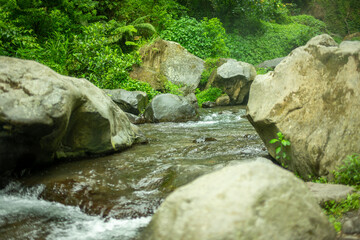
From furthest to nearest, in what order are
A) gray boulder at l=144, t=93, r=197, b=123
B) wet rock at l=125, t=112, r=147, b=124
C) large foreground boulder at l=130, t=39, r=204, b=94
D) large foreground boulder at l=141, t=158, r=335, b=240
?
large foreground boulder at l=130, t=39, r=204, b=94
gray boulder at l=144, t=93, r=197, b=123
wet rock at l=125, t=112, r=147, b=124
large foreground boulder at l=141, t=158, r=335, b=240

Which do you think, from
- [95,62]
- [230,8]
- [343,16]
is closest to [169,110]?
[95,62]

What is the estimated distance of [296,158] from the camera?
403cm

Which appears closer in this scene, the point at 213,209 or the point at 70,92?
the point at 213,209

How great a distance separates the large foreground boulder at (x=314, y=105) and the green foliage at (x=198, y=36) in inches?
478

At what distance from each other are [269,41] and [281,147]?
62.6 feet

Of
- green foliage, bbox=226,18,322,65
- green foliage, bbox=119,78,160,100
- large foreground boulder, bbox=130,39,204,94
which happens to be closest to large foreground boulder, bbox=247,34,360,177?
green foliage, bbox=119,78,160,100

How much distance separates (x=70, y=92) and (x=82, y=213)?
160cm

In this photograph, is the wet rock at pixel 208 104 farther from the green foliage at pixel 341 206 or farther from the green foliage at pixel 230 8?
the green foliage at pixel 341 206

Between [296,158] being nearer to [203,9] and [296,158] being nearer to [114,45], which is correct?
[114,45]

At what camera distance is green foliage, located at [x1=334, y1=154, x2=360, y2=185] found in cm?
344

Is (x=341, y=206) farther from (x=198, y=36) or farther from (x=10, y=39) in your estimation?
(x=198, y=36)

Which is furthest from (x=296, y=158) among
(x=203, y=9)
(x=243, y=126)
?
(x=203, y=9)

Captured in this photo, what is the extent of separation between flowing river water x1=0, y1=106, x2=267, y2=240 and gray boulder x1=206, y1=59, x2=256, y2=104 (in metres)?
7.22

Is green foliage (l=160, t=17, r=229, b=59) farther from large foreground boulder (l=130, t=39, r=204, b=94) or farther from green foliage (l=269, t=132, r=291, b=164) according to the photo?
green foliage (l=269, t=132, r=291, b=164)
